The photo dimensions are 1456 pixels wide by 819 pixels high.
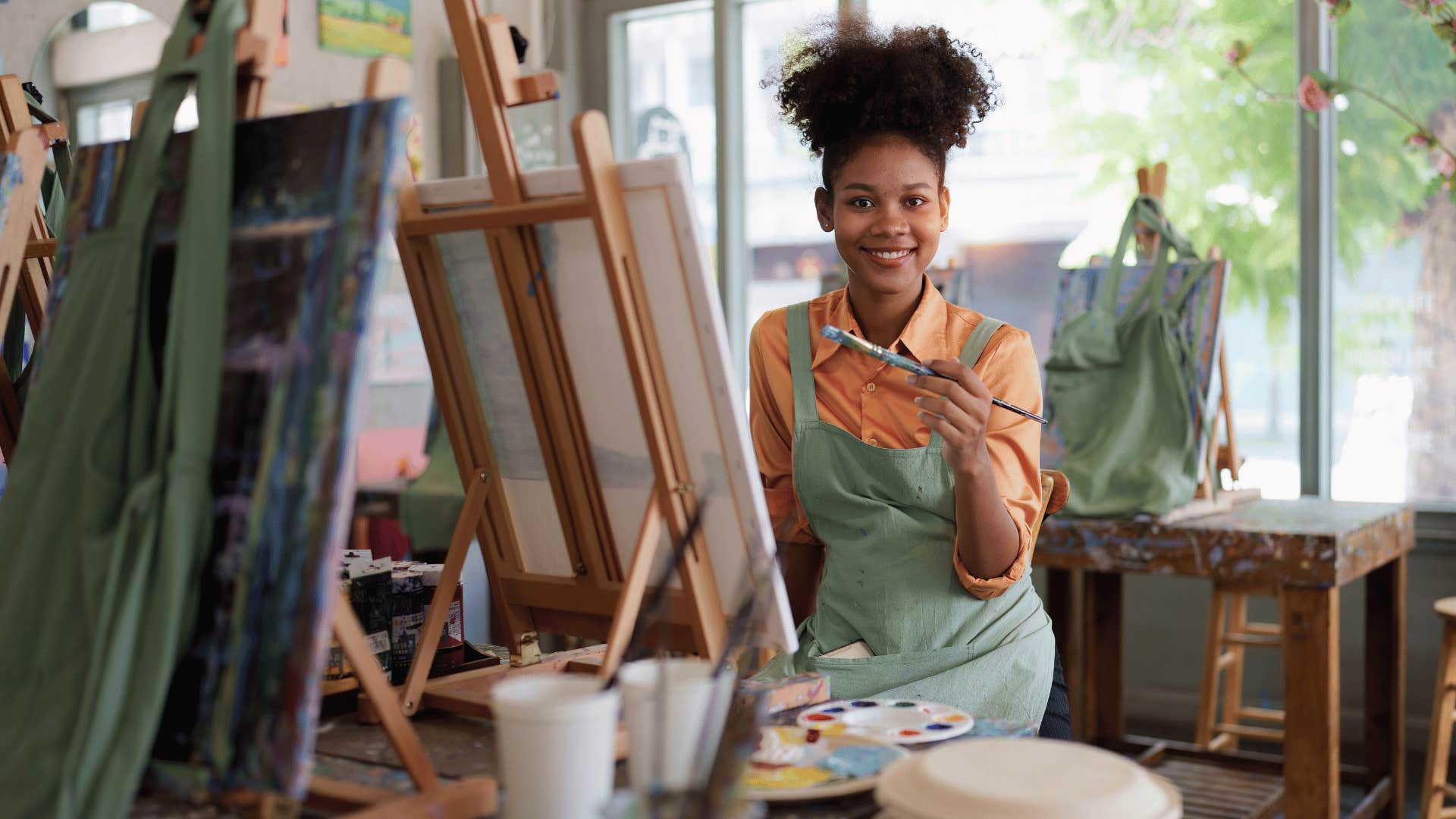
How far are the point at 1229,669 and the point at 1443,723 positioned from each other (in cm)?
80

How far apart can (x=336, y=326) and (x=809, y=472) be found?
2.74 ft

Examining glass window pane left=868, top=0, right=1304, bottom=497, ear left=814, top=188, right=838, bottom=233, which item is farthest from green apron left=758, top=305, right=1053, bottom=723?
glass window pane left=868, top=0, right=1304, bottom=497

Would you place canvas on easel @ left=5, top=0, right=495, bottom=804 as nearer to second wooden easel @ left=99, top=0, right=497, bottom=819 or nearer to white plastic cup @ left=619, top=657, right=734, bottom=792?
second wooden easel @ left=99, top=0, right=497, bottom=819

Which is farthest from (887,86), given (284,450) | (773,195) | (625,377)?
(773,195)

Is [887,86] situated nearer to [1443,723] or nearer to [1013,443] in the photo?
[1013,443]

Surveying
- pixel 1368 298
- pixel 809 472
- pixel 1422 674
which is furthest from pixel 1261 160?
pixel 809 472

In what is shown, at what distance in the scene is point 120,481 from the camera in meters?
1.03

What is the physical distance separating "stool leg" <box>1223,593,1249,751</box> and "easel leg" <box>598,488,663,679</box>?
101 inches

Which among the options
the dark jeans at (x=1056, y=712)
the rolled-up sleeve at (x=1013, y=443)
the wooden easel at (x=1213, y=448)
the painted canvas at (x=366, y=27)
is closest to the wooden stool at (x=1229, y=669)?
the wooden easel at (x=1213, y=448)

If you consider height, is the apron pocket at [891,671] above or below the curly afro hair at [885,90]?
below

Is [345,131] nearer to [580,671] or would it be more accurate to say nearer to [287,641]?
[287,641]

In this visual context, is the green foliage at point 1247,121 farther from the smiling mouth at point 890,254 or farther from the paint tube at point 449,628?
the paint tube at point 449,628

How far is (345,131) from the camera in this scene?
3.21ft

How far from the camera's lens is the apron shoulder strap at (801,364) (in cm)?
167
